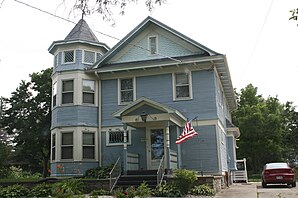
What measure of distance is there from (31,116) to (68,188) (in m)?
18.5

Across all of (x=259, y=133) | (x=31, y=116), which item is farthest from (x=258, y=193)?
(x=259, y=133)

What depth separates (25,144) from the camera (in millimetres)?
26844

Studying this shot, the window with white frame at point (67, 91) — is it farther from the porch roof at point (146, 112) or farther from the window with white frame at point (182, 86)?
the window with white frame at point (182, 86)

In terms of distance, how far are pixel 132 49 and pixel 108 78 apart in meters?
2.07

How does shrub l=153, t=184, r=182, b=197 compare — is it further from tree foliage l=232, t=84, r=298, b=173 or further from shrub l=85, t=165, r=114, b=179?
tree foliage l=232, t=84, r=298, b=173

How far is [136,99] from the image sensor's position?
57.3 ft

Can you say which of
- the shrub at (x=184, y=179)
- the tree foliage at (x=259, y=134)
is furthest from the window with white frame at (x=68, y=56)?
the tree foliage at (x=259, y=134)

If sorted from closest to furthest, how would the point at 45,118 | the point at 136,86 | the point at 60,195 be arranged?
the point at 60,195 < the point at 136,86 < the point at 45,118

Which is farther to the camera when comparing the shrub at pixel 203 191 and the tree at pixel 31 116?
the tree at pixel 31 116

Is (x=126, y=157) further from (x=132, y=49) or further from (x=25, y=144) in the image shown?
(x=25, y=144)

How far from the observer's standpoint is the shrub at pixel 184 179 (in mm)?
12648

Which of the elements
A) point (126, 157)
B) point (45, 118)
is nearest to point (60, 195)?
point (126, 157)

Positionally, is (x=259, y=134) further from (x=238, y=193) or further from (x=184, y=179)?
(x=184, y=179)

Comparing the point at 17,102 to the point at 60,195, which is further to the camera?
the point at 17,102
